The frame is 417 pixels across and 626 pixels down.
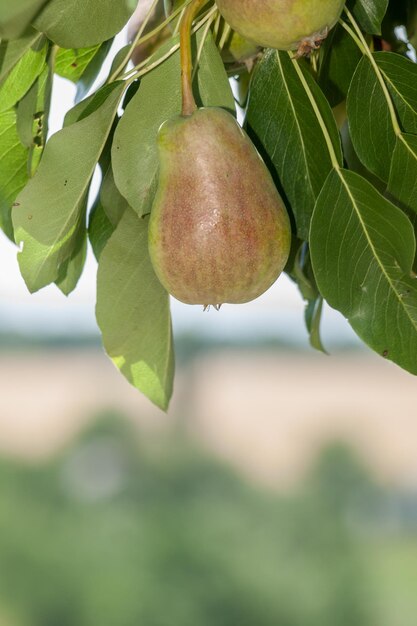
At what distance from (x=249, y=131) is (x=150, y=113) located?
3.0 inches

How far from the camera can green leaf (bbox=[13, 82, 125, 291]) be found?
0.61m

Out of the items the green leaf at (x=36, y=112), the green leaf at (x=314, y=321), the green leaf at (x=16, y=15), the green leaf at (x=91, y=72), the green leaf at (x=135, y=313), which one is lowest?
the green leaf at (x=314, y=321)

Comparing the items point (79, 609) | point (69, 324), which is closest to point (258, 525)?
point (79, 609)

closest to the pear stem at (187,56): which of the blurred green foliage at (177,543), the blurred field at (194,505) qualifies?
the blurred field at (194,505)

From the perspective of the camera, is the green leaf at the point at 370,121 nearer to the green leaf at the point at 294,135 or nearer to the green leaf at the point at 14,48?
the green leaf at the point at 294,135

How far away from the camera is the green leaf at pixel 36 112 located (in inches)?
26.3

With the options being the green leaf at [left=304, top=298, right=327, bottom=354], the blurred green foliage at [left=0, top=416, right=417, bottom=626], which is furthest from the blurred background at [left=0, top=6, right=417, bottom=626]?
the green leaf at [left=304, top=298, right=327, bottom=354]

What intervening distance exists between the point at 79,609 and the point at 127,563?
2.38 ft

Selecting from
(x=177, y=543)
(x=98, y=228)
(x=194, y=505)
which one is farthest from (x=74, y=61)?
(x=194, y=505)

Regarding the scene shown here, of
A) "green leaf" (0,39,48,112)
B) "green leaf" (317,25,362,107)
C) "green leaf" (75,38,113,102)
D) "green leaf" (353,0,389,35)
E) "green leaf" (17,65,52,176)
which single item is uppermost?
"green leaf" (0,39,48,112)

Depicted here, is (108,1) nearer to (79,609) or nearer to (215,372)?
(79,609)

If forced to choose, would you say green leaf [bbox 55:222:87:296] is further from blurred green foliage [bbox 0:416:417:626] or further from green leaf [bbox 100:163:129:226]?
blurred green foliage [bbox 0:416:417:626]

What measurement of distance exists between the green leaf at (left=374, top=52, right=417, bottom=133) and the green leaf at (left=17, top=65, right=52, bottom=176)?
8.5 inches

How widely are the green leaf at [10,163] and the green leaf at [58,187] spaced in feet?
0.37
